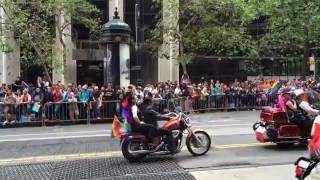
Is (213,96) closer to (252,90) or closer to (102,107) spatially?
(252,90)

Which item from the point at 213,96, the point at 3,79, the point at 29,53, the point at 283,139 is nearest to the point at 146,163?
the point at 283,139

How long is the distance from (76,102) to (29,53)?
343 inches

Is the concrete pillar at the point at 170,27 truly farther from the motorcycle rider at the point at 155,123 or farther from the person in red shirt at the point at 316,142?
the person in red shirt at the point at 316,142

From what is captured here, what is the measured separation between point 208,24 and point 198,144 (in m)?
20.4

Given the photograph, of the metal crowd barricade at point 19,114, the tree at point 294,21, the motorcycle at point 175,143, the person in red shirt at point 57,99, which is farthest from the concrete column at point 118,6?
the motorcycle at point 175,143

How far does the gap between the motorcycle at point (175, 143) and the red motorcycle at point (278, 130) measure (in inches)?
59.8

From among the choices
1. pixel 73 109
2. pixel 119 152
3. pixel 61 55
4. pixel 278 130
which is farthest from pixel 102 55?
pixel 278 130

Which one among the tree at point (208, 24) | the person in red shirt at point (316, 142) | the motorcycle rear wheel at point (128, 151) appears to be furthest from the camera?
the tree at point (208, 24)

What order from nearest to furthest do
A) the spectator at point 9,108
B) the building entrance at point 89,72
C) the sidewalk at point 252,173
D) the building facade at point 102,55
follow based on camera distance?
1. the sidewalk at point 252,173
2. the spectator at point 9,108
3. the building facade at point 102,55
4. the building entrance at point 89,72

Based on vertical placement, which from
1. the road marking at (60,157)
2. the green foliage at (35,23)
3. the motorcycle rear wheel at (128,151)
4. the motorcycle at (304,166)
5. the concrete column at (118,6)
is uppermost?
the concrete column at (118,6)

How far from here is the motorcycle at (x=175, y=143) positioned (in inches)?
465

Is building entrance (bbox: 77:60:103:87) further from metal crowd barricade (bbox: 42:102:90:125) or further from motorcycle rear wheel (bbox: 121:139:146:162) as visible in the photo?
motorcycle rear wheel (bbox: 121:139:146:162)

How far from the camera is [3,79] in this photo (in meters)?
39.2

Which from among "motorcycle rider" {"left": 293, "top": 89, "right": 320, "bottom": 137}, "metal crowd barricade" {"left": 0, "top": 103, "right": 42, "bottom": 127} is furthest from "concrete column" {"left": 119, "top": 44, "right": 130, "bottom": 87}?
"motorcycle rider" {"left": 293, "top": 89, "right": 320, "bottom": 137}
